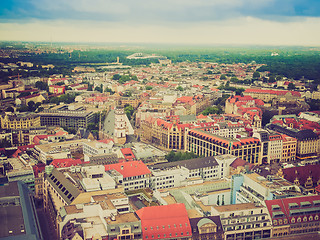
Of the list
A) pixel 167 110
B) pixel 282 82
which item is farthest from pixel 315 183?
pixel 282 82

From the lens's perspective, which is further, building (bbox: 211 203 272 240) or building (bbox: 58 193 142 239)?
building (bbox: 211 203 272 240)

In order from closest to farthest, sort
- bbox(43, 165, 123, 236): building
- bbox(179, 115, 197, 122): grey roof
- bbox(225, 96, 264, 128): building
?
bbox(43, 165, 123, 236): building, bbox(179, 115, 197, 122): grey roof, bbox(225, 96, 264, 128): building

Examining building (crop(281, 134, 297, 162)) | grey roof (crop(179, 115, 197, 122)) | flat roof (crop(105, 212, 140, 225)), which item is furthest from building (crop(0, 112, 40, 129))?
flat roof (crop(105, 212, 140, 225))

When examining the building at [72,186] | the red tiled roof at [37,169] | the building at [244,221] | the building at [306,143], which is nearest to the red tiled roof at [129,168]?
the building at [72,186]

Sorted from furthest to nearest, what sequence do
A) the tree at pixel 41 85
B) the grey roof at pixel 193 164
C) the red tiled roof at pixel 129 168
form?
the tree at pixel 41 85 < the grey roof at pixel 193 164 < the red tiled roof at pixel 129 168

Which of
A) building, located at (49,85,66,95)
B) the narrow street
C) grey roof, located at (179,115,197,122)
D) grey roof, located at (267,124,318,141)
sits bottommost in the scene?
the narrow street

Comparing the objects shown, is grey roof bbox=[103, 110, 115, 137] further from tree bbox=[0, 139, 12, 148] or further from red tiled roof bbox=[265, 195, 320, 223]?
red tiled roof bbox=[265, 195, 320, 223]

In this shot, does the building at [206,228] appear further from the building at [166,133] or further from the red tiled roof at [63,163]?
the building at [166,133]

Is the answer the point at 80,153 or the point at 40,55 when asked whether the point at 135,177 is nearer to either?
the point at 80,153
